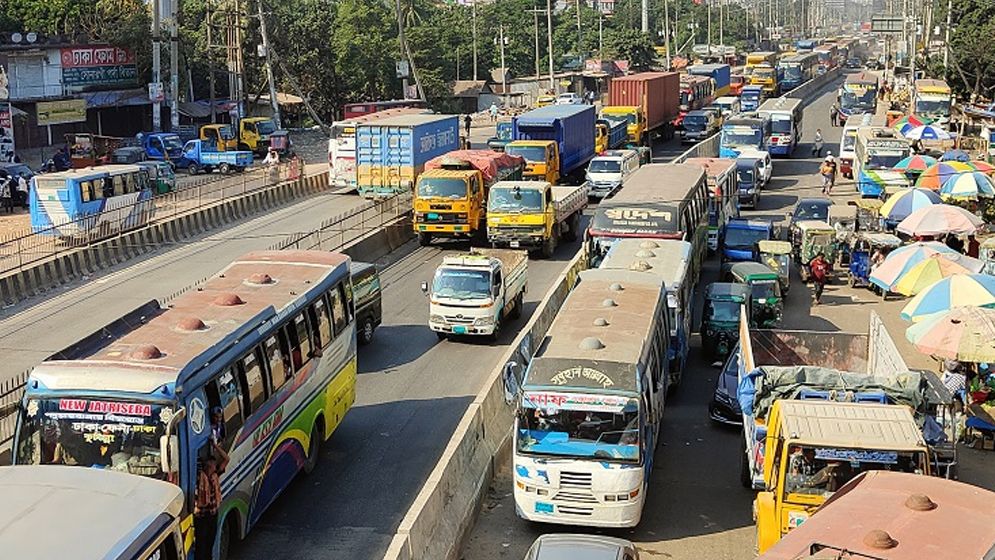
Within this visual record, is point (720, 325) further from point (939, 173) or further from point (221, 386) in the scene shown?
point (939, 173)

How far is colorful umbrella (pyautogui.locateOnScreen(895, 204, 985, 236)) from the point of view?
28.0m

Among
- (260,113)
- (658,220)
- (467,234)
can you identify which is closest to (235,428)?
(658,220)

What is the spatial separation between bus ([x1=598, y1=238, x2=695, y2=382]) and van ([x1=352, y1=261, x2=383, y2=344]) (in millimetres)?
4651

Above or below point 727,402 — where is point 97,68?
above

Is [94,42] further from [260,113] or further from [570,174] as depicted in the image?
[570,174]

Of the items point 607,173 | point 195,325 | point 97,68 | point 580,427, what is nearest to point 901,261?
point 580,427

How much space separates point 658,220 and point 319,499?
12.7m

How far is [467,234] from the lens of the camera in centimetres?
3319

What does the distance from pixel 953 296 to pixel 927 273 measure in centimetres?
321

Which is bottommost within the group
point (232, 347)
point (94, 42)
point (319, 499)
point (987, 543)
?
point (319, 499)

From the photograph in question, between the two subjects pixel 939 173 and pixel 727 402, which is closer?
pixel 727 402

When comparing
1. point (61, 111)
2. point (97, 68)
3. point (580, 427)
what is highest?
point (97, 68)

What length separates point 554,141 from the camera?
1721 inches

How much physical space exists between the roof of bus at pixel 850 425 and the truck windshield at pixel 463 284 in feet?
34.9
